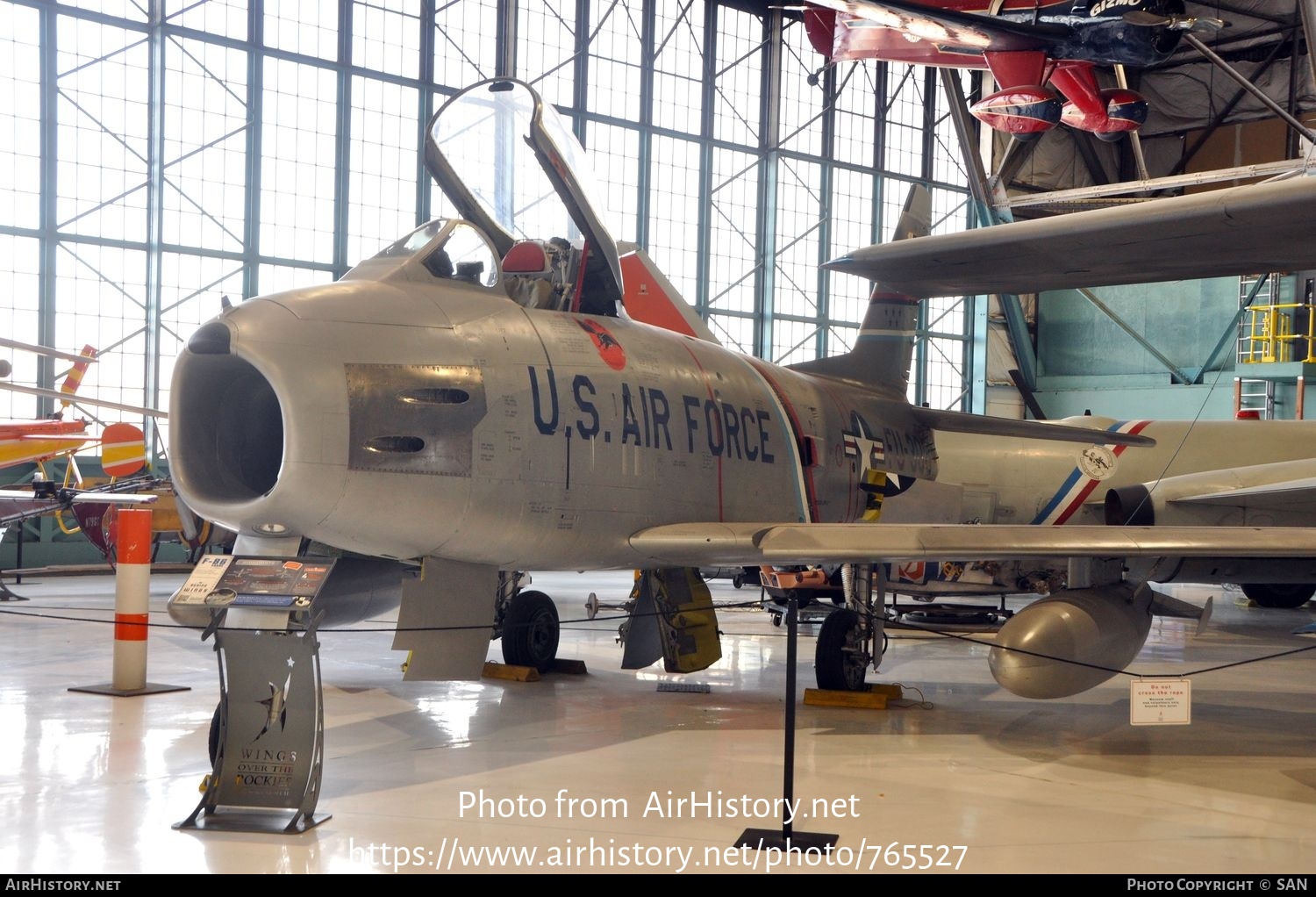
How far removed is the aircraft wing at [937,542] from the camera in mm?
5969

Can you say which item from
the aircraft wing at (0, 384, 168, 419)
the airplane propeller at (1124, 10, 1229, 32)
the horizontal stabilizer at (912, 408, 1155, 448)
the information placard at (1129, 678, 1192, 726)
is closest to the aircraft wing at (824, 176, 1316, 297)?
the horizontal stabilizer at (912, 408, 1155, 448)

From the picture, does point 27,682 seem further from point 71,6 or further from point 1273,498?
point 71,6

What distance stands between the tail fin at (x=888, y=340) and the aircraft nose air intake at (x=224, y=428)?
532 cm

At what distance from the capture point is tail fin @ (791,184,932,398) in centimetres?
1014

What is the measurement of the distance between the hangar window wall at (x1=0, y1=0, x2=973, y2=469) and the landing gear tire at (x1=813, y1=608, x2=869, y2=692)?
13.5 metres

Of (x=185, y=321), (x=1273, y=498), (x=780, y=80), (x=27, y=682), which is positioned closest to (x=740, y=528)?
(x=27, y=682)

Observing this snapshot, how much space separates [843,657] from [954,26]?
966 centimetres

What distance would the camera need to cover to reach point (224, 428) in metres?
5.51

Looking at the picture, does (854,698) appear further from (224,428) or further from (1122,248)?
(224,428)

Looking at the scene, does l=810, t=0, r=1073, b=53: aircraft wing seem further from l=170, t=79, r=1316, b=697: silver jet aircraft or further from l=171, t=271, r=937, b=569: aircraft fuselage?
l=171, t=271, r=937, b=569: aircraft fuselage

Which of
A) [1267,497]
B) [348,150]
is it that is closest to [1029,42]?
[1267,497]

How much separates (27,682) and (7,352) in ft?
44.9

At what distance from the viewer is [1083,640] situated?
21.2 ft

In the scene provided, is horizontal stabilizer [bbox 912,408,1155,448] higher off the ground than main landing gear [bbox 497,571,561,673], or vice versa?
horizontal stabilizer [bbox 912,408,1155,448]
